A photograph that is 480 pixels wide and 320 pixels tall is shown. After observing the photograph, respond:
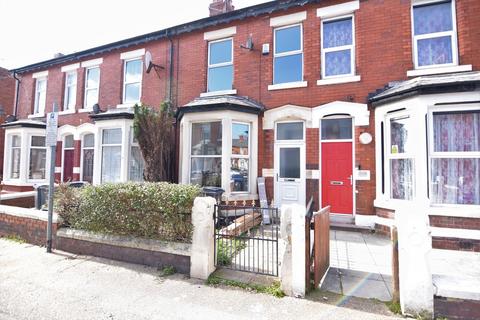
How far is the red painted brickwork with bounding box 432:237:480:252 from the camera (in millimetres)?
5617

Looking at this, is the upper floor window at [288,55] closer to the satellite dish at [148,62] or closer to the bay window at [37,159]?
the satellite dish at [148,62]

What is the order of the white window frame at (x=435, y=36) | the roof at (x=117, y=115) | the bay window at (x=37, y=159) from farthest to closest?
the bay window at (x=37, y=159) < the roof at (x=117, y=115) < the white window frame at (x=435, y=36)

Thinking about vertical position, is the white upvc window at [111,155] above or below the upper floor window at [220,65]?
below

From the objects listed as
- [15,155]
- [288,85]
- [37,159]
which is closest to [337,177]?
[288,85]

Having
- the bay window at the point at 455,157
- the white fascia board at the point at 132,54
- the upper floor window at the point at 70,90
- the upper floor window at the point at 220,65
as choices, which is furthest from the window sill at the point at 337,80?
the upper floor window at the point at 70,90

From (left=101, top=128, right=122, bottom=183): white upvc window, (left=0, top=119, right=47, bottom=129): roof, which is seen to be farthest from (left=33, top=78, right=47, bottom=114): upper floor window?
(left=101, top=128, right=122, bottom=183): white upvc window

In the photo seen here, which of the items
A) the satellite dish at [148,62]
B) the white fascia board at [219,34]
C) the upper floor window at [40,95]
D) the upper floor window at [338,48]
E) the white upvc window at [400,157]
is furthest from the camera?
the upper floor window at [40,95]

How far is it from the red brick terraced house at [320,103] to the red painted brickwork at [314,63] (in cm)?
3

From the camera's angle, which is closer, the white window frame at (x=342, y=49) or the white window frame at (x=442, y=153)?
the white window frame at (x=442, y=153)

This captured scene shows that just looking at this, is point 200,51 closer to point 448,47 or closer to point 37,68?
point 448,47

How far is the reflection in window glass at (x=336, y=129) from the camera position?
7.56 meters

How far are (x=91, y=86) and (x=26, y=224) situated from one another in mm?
7718

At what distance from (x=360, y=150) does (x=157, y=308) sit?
19.8 feet

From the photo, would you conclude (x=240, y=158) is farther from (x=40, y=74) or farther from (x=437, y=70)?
(x=40, y=74)
